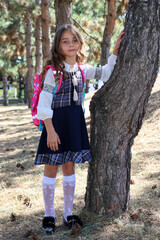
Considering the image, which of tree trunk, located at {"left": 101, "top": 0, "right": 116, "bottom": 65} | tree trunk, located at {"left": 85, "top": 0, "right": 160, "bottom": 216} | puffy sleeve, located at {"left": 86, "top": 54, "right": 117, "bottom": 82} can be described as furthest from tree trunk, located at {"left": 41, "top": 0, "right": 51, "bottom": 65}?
tree trunk, located at {"left": 85, "top": 0, "right": 160, "bottom": 216}

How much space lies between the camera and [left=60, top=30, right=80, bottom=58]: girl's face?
8.16 feet

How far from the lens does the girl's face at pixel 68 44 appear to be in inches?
98.0

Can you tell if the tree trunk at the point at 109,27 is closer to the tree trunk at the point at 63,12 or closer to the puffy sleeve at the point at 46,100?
the tree trunk at the point at 63,12

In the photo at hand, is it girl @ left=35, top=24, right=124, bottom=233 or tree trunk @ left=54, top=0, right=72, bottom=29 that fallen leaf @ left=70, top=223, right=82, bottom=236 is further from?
tree trunk @ left=54, top=0, right=72, bottom=29

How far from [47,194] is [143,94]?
123 cm

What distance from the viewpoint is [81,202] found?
3119 millimetres

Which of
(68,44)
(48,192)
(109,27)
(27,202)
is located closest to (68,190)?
(48,192)

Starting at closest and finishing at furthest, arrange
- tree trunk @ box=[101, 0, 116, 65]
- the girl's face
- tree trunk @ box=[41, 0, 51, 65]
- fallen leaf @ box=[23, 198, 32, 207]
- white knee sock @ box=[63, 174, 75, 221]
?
the girl's face, white knee sock @ box=[63, 174, 75, 221], fallen leaf @ box=[23, 198, 32, 207], tree trunk @ box=[101, 0, 116, 65], tree trunk @ box=[41, 0, 51, 65]

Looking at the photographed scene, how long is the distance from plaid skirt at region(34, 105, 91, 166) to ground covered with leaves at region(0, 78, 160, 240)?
59 cm

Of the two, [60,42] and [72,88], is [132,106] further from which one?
[60,42]

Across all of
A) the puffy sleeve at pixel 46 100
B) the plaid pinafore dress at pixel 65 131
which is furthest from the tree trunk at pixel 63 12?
the puffy sleeve at pixel 46 100

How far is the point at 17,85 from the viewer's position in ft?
103

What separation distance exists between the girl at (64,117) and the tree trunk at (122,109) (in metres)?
0.16

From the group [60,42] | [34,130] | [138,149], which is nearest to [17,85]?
[34,130]
